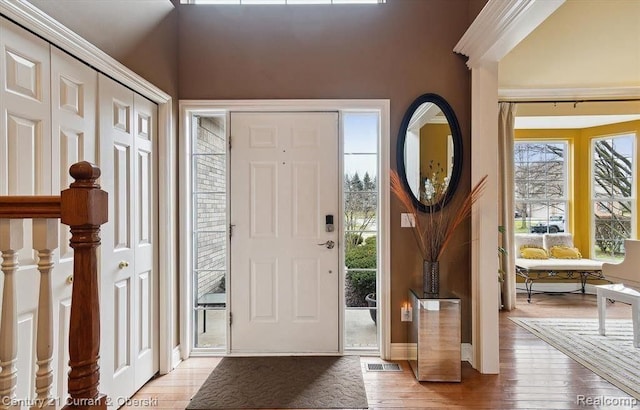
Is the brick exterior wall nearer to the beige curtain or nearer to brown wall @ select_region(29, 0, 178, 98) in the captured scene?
brown wall @ select_region(29, 0, 178, 98)

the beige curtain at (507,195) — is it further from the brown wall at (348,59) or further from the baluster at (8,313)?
the baluster at (8,313)

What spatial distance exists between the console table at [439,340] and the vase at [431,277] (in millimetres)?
119

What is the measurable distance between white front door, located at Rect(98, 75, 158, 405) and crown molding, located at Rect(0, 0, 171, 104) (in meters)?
0.07

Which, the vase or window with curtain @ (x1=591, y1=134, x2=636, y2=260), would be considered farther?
window with curtain @ (x1=591, y1=134, x2=636, y2=260)

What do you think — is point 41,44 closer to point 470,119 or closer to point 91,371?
point 91,371

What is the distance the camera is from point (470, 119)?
2.76 metres

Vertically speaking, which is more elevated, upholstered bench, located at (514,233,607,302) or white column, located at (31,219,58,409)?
white column, located at (31,219,58,409)

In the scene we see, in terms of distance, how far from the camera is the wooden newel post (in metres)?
0.90

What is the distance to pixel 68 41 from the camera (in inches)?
64.1

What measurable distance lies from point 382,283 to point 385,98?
1518 mm

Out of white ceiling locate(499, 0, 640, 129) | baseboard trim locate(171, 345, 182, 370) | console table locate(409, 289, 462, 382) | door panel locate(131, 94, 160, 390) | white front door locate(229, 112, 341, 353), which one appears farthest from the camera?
white ceiling locate(499, 0, 640, 129)

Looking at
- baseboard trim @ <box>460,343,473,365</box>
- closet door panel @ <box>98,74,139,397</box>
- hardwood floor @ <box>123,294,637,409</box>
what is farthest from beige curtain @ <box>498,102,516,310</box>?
closet door panel @ <box>98,74,139,397</box>

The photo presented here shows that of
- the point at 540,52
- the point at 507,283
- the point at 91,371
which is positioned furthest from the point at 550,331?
the point at 91,371

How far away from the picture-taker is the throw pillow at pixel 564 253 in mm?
4805
